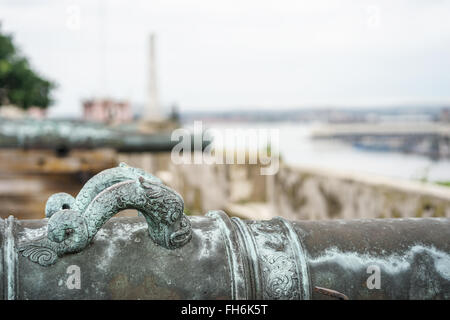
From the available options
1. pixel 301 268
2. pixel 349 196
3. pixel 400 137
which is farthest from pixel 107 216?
pixel 400 137

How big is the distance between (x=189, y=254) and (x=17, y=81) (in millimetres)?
16510

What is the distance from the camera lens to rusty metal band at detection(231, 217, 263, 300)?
5.05 ft

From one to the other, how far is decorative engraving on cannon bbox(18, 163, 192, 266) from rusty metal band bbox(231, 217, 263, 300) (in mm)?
153

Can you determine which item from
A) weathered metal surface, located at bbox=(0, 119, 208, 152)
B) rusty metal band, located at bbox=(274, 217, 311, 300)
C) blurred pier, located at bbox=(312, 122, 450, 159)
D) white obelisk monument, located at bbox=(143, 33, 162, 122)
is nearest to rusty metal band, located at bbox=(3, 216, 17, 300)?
rusty metal band, located at bbox=(274, 217, 311, 300)

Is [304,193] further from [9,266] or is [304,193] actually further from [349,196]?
[9,266]

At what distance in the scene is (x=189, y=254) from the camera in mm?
1531

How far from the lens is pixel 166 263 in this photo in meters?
1.50

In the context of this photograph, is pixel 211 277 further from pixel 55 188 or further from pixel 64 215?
pixel 55 188

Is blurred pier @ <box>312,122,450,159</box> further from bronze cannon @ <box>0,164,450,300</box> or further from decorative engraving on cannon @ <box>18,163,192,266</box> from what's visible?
decorative engraving on cannon @ <box>18,163,192,266</box>

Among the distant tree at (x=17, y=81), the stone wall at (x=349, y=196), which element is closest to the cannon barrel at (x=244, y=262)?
the stone wall at (x=349, y=196)

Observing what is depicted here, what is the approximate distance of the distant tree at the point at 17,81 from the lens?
16.7m

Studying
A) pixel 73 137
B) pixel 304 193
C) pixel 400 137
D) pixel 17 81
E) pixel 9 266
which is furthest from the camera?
pixel 17 81

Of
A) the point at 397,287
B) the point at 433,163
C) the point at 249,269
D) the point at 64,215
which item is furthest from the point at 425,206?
the point at 64,215
